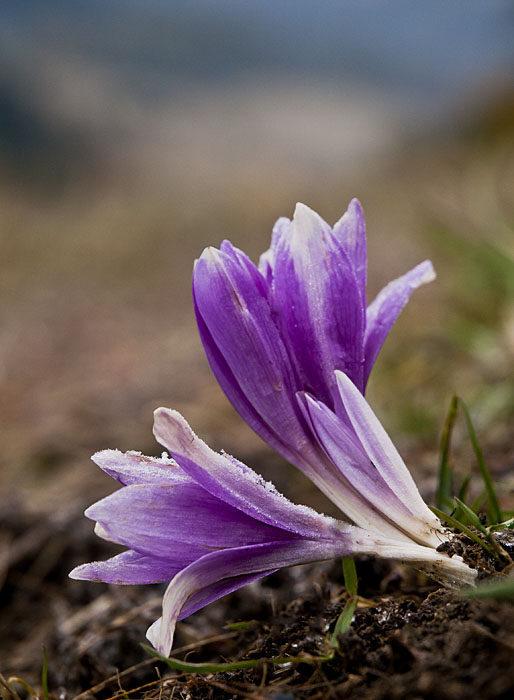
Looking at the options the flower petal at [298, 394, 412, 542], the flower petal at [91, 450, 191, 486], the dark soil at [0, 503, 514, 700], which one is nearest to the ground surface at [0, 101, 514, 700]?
the dark soil at [0, 503, 514, 700]

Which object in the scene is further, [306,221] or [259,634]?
[259,634]

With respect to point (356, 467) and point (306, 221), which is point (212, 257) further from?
point (356, 467)

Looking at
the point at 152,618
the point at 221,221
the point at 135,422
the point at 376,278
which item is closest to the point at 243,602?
the point at 152,618

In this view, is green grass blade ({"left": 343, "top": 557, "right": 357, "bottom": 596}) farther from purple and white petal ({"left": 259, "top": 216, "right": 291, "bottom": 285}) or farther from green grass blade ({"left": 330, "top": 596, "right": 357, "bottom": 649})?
purple and white petal ({"left": 259, "top": 216, "right": 291, "bottom": 285})

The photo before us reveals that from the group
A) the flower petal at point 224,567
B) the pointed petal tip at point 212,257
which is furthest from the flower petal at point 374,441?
the pointed petal tip at point 212,257

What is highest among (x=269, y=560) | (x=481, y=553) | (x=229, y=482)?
(x=229, y=482)

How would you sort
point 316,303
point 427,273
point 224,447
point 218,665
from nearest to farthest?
point 218,665
point 316,303
point 427,273
point 224,447

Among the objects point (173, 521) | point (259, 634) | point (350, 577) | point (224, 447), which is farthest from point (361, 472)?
point (224, 447)
